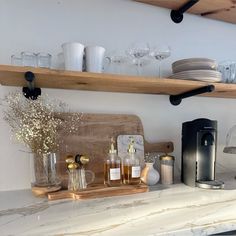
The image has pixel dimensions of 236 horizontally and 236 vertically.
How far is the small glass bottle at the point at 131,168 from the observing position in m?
1.15

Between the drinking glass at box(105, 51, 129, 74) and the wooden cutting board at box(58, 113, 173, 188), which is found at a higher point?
the drinking glass at box(105, 51, 129, 74)

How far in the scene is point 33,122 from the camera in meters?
1.03

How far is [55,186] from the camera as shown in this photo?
1062 millimetres

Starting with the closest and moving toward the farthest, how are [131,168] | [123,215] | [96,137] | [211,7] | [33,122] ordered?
1. [123,215]
2. [33,122]
3. [131,168]
4. [96,137]
5. [211,7]

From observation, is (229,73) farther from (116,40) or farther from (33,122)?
(33,122)

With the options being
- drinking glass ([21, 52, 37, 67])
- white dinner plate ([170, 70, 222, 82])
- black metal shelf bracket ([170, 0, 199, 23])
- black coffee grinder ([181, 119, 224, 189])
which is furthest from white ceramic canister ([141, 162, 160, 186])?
black metal shelf bracket ([170, 0, 199, 23])

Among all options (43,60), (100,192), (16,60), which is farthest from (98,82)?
(100,192)

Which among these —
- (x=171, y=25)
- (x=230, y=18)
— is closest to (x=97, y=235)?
(x=171, y=25)

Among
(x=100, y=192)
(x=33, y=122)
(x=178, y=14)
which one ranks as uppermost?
(x=178, y=14)

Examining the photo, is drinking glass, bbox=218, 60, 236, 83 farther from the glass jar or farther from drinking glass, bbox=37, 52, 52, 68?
drinking glass, bbox=37, 52, 52, 68

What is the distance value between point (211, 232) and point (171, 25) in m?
1.10

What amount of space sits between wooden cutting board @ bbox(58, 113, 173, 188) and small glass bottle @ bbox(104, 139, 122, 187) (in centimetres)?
10

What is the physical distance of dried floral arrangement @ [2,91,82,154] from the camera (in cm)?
103

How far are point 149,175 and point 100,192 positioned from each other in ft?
0.93
